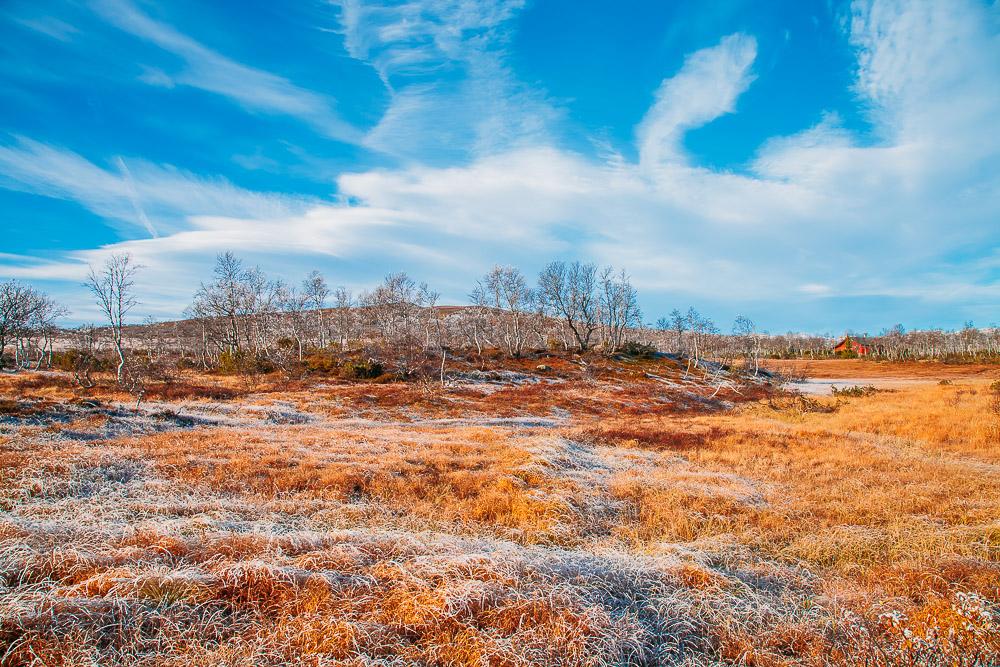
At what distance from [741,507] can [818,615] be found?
3553 millimetres

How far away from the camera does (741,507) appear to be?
7812 millimetres

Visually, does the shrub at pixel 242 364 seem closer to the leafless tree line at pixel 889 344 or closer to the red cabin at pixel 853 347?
the leafless tree line at pixel 889 344

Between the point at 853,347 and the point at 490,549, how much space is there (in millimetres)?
148053

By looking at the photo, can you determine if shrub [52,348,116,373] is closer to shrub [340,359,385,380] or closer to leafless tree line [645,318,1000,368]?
shrub [340,359,385,380]

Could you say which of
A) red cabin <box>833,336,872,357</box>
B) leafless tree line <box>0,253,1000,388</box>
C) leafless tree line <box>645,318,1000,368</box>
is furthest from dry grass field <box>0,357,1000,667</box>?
red cabin <box>833,336,872,357</box>

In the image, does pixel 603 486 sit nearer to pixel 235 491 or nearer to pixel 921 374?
pixel 235 491

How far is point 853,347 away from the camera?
386 ft

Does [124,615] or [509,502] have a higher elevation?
[124,615]

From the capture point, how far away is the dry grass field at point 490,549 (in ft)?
11.9

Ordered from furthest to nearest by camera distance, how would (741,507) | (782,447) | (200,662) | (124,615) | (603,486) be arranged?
(782,447)
(603,486)
(741,507)
(124,615)
(200,662)

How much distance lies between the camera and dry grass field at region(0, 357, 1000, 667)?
3.62 meters

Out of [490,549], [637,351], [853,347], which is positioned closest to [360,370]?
[490,549]

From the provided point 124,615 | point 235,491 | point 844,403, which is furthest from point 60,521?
point 844,403

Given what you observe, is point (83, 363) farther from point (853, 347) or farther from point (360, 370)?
point (853, 347)
